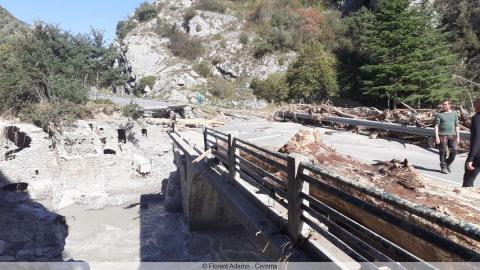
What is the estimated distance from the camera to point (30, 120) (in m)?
23.2

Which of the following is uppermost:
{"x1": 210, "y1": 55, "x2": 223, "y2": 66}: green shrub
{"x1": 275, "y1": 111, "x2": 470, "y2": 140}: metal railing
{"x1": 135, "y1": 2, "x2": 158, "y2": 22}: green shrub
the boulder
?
{"x1": 135, "y1": 2, "x2": 158, "y2": 22}: green shrub

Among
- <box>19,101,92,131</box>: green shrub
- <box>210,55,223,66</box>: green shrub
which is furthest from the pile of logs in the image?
<box>210,55,223,66</box>: green shrub

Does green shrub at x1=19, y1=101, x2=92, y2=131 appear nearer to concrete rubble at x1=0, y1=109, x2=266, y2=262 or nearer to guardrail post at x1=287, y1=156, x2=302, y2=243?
concrete rubble at x1=0, y1=109, x2=266, y2=262

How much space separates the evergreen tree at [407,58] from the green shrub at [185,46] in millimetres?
24749

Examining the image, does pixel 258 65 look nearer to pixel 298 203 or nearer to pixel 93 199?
pixel 93 199

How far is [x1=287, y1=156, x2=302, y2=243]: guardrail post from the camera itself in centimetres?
408

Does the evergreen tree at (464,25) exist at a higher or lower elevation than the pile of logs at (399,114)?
higher

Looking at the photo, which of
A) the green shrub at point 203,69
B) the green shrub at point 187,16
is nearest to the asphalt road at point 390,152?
the green shrub at point 203,69

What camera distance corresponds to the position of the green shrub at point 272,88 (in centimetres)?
3378

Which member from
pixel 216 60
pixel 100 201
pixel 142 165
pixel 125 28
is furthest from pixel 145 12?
pixel 100 201

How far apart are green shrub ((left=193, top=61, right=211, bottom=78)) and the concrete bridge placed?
3550 cm

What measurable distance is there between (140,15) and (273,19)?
23.2m

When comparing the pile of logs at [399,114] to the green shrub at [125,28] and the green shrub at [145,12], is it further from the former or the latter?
the green shrub at [125,28]

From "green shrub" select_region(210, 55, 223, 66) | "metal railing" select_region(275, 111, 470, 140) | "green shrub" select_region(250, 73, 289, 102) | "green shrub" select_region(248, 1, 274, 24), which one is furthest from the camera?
"green shrub" select_region(248, 1, 274, 24)
